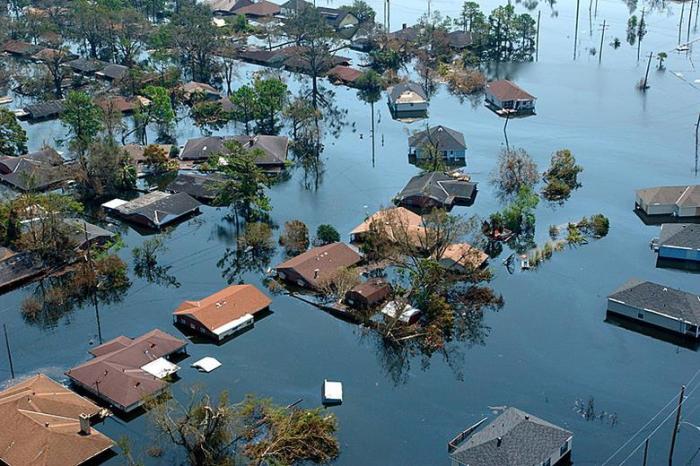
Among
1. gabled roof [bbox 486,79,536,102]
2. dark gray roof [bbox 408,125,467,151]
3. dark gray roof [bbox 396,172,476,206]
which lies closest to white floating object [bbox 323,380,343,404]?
dark gray roof [bbox 396,172,476,206]

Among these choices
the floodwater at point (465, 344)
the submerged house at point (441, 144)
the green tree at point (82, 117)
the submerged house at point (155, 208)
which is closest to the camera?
the floodwater at point (465, 344)

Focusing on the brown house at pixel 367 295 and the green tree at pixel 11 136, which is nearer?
the brown house at pixel 367 295

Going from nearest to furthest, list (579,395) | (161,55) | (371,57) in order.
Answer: (579,395) < (161,55) < (371,57)

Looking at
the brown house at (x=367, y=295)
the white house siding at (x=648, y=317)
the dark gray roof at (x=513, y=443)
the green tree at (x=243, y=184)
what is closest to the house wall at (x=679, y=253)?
the white house siding at (x=648, y=317)

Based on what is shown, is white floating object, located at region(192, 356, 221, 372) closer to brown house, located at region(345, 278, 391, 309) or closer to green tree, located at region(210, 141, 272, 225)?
brown house, located at region(345, 278, 391, 309)

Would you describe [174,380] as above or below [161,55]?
below

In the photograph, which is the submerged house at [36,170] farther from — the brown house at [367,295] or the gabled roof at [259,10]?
the gabled roof at [259,10]

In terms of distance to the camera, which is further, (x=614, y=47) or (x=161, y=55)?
(x=614, y=47)

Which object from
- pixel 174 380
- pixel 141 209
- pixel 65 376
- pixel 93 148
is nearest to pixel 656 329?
pixel 174 380

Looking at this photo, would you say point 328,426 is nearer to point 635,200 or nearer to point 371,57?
point 635,200
